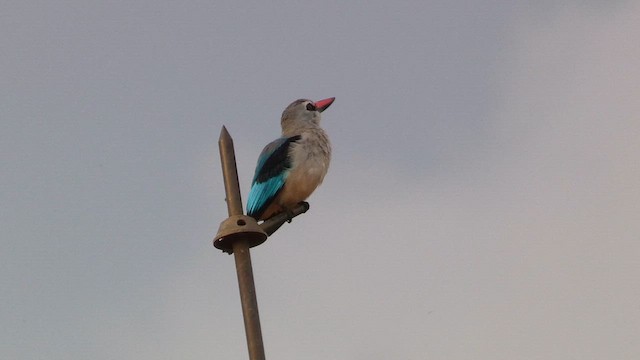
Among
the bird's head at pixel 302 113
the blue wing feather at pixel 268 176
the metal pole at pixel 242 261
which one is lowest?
the metal pole at pixel 242 261

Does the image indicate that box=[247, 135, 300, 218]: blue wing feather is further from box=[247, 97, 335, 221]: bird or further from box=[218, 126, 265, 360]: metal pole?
box=[218, 126, 265, 360]: metal pole

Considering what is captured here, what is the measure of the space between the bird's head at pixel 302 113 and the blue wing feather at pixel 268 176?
1.71 ft

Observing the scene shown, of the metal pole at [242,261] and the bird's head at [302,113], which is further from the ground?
the bird's head at [302,113]

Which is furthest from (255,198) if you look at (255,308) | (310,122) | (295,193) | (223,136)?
(255,308)

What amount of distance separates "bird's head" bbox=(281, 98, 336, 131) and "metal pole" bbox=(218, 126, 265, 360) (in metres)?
3.14

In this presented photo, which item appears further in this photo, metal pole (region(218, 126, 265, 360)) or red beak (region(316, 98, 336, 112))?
red beak (region(316, 98, 336, 112))

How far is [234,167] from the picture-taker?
432 cm

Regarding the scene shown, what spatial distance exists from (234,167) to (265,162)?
2.45 metres

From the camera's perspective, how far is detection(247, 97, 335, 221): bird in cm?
644

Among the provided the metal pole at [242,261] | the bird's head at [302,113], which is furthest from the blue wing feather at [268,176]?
the metal pole at [242,261]

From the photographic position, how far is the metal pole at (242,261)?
380 centimetres

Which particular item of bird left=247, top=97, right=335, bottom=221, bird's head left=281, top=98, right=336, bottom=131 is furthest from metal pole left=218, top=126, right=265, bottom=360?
bird's head left=281, top=98, right=336, bottom=131

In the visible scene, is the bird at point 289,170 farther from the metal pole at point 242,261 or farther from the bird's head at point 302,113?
the metal pole at point 242,261

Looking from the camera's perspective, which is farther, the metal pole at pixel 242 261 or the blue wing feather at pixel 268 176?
the blue wing feather at pixel 268 176
